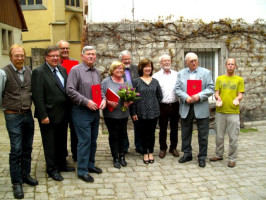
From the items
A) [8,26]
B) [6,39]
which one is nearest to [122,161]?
[6,39]

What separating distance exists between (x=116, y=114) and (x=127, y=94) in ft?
1.37

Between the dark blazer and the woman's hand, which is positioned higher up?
the dark blazer

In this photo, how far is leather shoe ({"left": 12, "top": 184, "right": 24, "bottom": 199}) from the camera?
3.98 metres

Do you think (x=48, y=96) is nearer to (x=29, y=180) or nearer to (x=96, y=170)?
(x=29, y=180)

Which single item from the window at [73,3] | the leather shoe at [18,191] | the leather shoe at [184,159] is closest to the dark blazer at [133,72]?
the leather shoe at [184,159]

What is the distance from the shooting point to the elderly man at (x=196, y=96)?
5297 millimetres

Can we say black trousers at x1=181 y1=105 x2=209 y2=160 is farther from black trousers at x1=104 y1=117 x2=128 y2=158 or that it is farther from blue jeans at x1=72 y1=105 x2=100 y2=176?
blue jeans at x1=72 y1=105 x2=100 y2=176

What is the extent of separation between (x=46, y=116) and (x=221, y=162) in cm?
→ 330

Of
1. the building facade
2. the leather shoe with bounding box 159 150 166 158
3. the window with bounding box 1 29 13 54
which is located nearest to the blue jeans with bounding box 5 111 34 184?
the leather shoe with bounding box 159 150 166 158

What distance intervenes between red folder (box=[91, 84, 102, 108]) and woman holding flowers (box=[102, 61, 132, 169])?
22 centimetres

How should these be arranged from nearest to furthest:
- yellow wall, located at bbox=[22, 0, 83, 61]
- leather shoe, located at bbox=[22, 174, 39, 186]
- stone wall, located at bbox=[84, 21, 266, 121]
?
leather shoe, located at bbox=[22, 174, 39, 186], stone wall, located at bbox=[84, 21, 266, 121], yellow wall, located at bbox=[22, 0, 83, 61]

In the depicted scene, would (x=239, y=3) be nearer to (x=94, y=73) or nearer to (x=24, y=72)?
(x=94, y=73)

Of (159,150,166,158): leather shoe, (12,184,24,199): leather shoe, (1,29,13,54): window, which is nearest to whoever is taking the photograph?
(12,184,24,199): leather shoe

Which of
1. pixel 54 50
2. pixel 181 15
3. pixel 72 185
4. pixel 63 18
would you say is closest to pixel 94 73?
pixel 54 50
